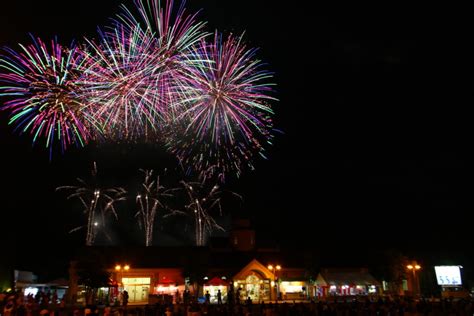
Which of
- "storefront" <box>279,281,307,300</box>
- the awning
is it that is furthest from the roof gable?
the awning

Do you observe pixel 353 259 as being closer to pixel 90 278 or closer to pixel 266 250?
pixel 266 250

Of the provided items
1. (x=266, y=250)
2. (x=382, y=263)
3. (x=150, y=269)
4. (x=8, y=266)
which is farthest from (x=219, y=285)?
(x=8, y=266)

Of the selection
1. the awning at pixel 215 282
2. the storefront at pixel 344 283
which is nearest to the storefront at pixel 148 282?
the awning at pixel 215 282

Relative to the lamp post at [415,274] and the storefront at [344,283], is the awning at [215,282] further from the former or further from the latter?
the lamp post at [415,274]

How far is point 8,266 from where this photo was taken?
47375 mm

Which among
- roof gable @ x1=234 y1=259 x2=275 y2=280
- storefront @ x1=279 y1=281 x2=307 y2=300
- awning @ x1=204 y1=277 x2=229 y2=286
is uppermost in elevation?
roof gable @ x1=234 y1=259 x2=275 y2=280

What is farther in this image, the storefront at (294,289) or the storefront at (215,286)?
the storefront at (294,289)

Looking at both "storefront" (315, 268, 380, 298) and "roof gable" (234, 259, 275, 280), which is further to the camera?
"storefront" (315, 268, 380, 298)

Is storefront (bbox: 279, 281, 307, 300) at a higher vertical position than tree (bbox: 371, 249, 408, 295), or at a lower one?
lower

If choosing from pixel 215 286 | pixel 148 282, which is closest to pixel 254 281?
pixel 215 286

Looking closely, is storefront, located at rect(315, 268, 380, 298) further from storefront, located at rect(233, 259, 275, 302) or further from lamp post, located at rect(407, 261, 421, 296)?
storefront, located at rect(233, 259, 275, 302)

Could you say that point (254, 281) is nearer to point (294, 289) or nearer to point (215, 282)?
point (215, 282)

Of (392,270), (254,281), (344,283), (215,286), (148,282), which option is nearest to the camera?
(148,282)

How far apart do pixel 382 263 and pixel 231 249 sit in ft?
58.6
